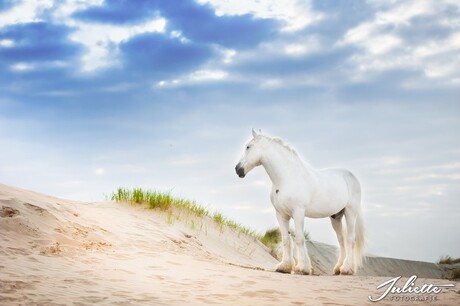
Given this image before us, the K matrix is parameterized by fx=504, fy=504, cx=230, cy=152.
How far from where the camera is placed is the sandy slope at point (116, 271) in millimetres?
4984

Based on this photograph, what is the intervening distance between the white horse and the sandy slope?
90cm

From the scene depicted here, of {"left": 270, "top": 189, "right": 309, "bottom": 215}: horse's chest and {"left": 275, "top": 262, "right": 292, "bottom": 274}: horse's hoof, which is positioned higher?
{"left": 270, "top": 189, "right": 309, "bottom": 215}: horse's chest

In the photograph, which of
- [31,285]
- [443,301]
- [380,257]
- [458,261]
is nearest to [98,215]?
[31,285]

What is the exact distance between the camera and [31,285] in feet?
16.2

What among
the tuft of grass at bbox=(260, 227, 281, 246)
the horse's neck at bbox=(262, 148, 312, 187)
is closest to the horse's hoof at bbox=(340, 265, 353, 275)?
the horse's neck at bbox=(262, 148, 312, 187)

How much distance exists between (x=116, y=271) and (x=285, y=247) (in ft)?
10.5

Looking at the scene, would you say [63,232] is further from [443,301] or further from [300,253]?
[443,301]

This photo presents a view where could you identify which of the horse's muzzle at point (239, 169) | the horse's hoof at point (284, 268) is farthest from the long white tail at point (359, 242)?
the horse's muzzle at point (239, 169)

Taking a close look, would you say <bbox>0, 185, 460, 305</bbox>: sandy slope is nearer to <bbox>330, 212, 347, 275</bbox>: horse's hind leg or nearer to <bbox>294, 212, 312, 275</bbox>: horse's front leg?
<bbox>294, 212, 312, 275</bbox>: horse's front leg

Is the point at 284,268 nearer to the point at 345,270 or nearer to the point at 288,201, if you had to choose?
the point at 288,201

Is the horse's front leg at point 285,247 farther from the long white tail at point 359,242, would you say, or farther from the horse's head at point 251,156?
the long white tail at point 359,242

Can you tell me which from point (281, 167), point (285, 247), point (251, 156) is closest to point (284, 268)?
point (285, 247)

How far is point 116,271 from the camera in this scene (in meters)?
6.07

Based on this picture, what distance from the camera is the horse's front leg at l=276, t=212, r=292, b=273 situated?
318 inches
